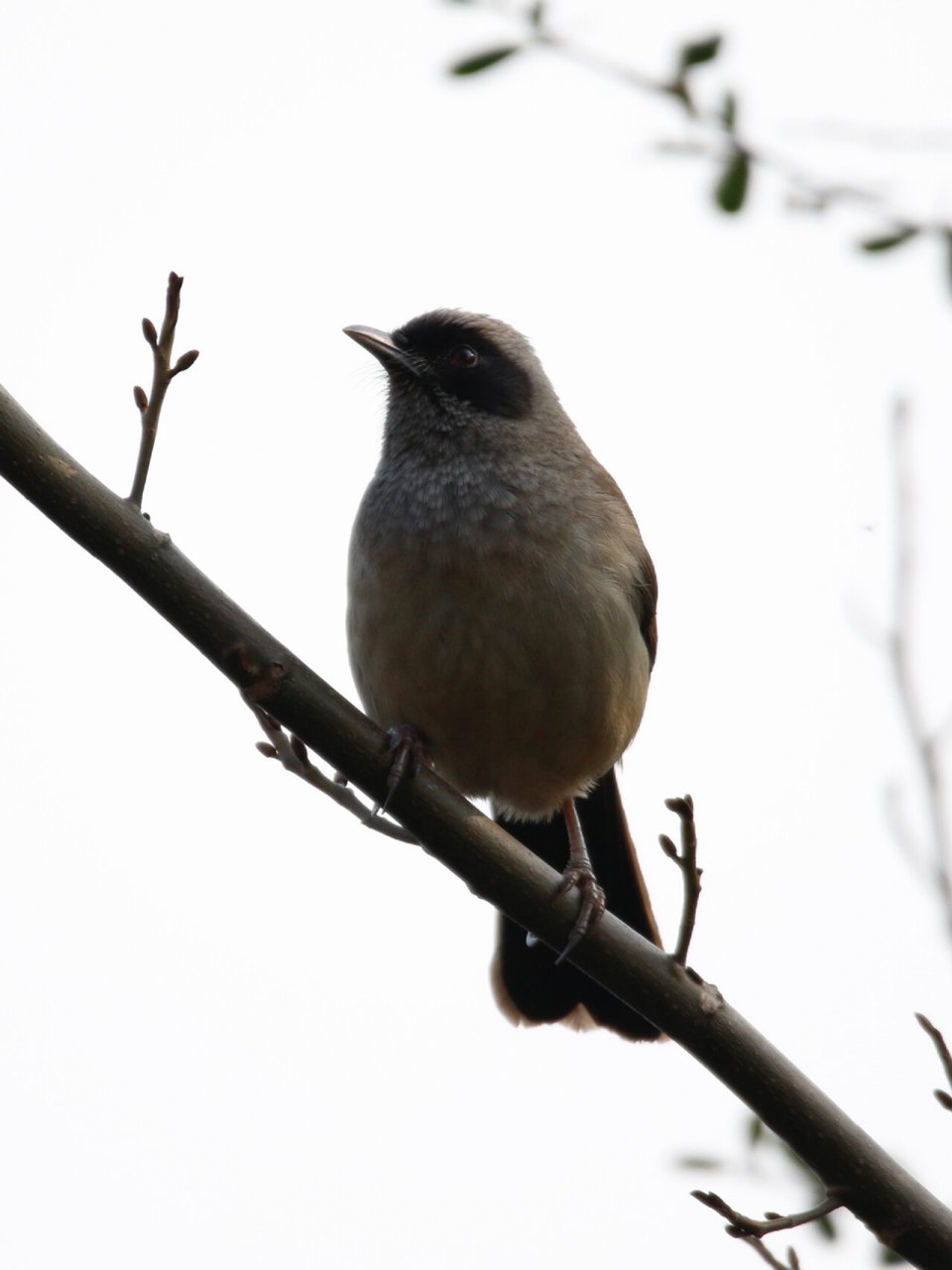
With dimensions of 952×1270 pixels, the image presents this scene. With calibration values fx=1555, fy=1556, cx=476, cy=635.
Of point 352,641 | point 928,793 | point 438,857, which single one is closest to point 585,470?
point 352,641

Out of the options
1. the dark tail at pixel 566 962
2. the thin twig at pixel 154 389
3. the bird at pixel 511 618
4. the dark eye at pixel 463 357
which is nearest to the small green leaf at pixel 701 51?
the thin twig at pixel 154 389

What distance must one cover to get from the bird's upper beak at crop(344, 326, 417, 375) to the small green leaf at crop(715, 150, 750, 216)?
3.05m

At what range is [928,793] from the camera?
3.87 m

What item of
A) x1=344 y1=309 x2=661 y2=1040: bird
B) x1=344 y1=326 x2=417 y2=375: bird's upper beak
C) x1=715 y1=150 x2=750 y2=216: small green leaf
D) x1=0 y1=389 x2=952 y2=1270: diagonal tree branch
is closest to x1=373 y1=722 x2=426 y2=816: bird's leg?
x1=0 y1=389 x2=952 y2=1270: diagonal tree branch

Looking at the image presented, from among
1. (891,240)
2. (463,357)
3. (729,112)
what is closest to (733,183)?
(729,112)

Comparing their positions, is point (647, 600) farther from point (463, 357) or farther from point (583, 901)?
point (583, 901)

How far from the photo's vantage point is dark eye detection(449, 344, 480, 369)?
23.0 feet

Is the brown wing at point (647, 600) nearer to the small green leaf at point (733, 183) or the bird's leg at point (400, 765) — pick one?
the bird's leg at point (400, 765)

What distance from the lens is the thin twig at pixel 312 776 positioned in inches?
191

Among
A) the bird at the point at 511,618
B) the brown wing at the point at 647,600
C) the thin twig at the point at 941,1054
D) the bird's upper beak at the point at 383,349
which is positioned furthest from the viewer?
the bird's upper beak at the point at 383,349

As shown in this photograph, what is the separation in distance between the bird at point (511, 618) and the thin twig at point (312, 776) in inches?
11.9

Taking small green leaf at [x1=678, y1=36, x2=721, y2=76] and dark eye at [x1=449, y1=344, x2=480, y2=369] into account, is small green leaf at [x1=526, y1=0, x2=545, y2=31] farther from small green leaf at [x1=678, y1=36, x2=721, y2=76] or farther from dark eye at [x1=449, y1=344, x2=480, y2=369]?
dark eye at [x1=449, y1=344, x2=480, y2=369]

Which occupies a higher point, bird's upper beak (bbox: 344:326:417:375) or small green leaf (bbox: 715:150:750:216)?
bird's upper beak (bbox: 344:326:417:375)

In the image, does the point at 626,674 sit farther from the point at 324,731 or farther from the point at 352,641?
the point at 324,731
